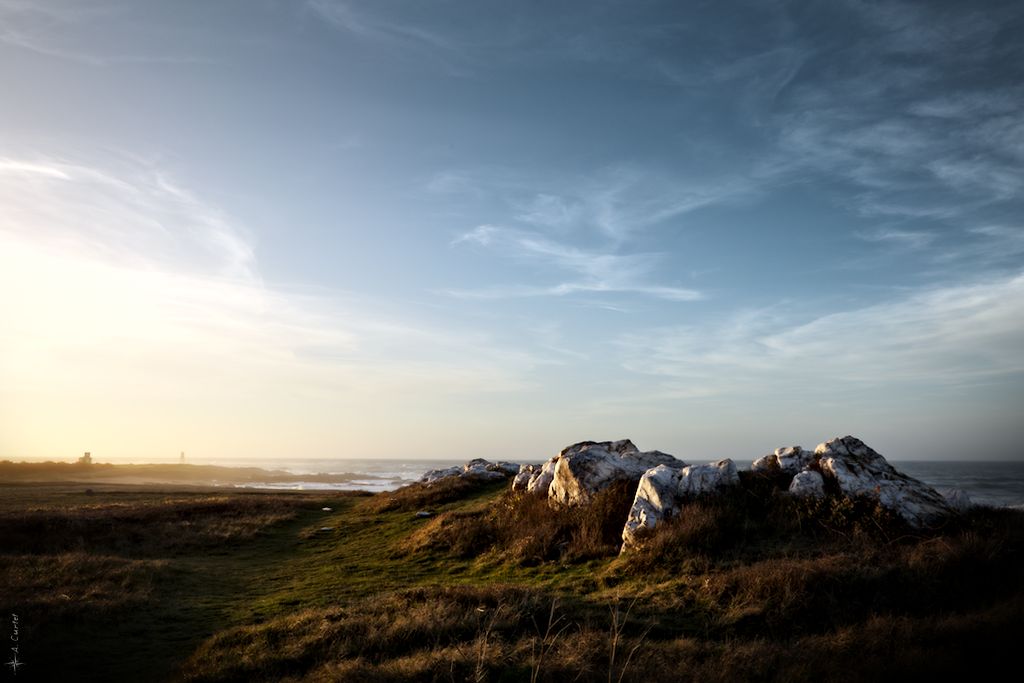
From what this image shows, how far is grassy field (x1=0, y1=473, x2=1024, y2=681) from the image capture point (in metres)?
6.87

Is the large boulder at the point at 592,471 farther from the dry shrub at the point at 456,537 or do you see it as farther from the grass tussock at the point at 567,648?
the grass tussock at the point at 567,648

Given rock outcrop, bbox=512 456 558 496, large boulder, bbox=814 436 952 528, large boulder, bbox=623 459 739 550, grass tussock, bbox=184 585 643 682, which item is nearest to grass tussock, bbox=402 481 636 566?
rock outcrop, bbox=512 456 558 496

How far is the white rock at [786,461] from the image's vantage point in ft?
53.0

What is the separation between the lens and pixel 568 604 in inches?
368

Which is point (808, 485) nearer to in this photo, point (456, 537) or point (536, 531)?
point (536, 531)

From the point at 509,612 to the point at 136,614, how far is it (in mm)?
9062

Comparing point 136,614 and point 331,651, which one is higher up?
point 331,651

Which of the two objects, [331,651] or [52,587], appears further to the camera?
[52,587]

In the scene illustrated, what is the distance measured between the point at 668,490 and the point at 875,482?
5130 millimetres

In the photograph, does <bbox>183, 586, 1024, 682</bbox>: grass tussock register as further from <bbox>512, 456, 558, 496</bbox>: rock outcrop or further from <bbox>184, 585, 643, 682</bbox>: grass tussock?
<bbox>512, 456, 558, 496</bbox>: rock outcrop

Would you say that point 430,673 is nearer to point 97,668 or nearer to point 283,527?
point 97,668

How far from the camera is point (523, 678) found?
21.8 ft

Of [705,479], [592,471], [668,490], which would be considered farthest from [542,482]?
[705,479]

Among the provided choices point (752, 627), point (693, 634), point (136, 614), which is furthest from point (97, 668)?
point (752, 627)
